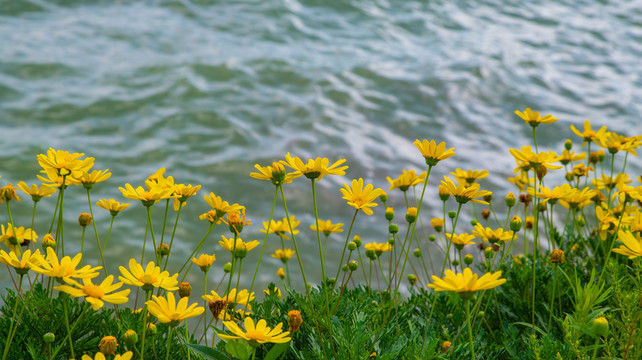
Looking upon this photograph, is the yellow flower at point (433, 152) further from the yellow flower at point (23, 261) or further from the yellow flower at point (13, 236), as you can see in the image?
the yellow flower at point (13, 236)

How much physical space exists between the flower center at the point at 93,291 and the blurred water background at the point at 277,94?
2.32 metres

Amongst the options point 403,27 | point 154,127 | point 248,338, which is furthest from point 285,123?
point 248,338

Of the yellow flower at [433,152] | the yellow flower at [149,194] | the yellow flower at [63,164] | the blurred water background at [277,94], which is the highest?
the yellow flower at [433,152]

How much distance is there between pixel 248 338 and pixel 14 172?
12.6 ft

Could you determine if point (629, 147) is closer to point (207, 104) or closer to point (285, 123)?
point (285, 123)

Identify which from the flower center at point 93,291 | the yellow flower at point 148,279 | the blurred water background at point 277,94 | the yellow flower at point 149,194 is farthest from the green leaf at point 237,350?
the blurred water background at point 277,94

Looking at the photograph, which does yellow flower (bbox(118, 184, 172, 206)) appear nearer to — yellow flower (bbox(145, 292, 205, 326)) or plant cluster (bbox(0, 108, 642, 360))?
plant cluster (bbox(0, 108, 642, 360))

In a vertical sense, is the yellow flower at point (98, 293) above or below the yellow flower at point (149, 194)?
below

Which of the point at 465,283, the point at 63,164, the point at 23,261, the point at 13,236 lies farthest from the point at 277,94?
the point at 465,283

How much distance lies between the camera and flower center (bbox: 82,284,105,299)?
1.22m

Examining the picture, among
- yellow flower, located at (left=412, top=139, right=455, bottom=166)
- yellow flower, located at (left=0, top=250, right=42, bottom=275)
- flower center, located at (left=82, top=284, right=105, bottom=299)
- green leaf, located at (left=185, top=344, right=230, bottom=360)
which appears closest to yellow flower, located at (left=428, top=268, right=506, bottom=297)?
yellow flower, located at (left=412, top=139, right=455, bottom=166)

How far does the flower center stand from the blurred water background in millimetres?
2318

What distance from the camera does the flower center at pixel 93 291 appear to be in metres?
1.22

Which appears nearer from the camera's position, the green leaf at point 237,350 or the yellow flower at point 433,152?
the green leaf at point 237,350
